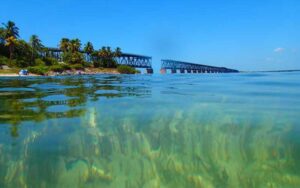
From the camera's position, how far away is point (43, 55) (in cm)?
11144

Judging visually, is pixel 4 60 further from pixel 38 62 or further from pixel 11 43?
pixel 38 62

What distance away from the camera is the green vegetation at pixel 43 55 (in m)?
91.1

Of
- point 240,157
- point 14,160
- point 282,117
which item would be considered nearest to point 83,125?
point 14,160

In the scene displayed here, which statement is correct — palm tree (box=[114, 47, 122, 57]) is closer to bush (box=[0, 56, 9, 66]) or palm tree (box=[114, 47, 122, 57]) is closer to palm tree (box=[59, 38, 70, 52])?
palm tree (box=[59, 38, 70, 52])

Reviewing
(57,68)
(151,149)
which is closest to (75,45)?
(57,68)

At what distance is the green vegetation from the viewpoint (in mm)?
91056

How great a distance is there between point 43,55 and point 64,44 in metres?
14.6

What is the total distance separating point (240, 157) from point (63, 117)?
5167 mm

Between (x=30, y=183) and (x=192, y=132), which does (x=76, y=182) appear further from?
(x=192, y=132)

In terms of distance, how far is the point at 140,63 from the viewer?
595 feet

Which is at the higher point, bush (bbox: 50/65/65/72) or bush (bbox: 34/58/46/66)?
bush (bbox: 34/58/46/66)

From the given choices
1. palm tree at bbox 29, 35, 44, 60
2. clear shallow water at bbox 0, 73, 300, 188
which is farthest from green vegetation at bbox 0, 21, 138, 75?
clear shallow water at bbox 0, 73, 300, 188

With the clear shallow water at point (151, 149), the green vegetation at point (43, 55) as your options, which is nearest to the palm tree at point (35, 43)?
the green vegetation at point (43, 55)

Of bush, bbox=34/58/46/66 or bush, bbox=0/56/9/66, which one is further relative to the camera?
bush, bbox=34/58/46/66
